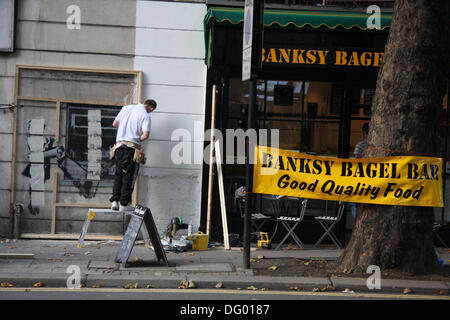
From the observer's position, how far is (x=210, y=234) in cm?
990

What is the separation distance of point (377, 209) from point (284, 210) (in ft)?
8.64

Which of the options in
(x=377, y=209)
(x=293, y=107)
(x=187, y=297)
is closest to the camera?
(x=187, y=297)

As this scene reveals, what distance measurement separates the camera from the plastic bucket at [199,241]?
9.15 metres

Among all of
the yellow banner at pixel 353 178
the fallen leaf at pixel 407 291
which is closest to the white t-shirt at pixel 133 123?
the yellow banner at pixel 353 178

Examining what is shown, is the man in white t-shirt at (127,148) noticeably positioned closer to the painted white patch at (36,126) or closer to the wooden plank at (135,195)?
the wooden plank at (135,195)

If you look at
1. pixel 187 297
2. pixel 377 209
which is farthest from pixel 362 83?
pixel 187 297

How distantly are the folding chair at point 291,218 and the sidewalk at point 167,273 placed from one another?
1.89 ft

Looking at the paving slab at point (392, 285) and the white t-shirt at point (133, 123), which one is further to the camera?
the white t-shirt at point (133, 123)

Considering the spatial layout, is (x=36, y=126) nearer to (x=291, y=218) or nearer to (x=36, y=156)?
(x=36, y=156)

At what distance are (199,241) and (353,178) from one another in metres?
2.76

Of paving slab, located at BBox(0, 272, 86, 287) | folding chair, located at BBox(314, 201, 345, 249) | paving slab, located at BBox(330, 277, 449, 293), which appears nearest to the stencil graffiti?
paving slab, located at BBox(0, 272, 86, 287)

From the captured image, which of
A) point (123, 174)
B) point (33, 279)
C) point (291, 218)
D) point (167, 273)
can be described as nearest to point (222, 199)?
point (291, 218)

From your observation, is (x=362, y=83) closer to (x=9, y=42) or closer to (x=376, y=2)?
(x=376, y=2)

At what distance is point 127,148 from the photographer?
9188mm
